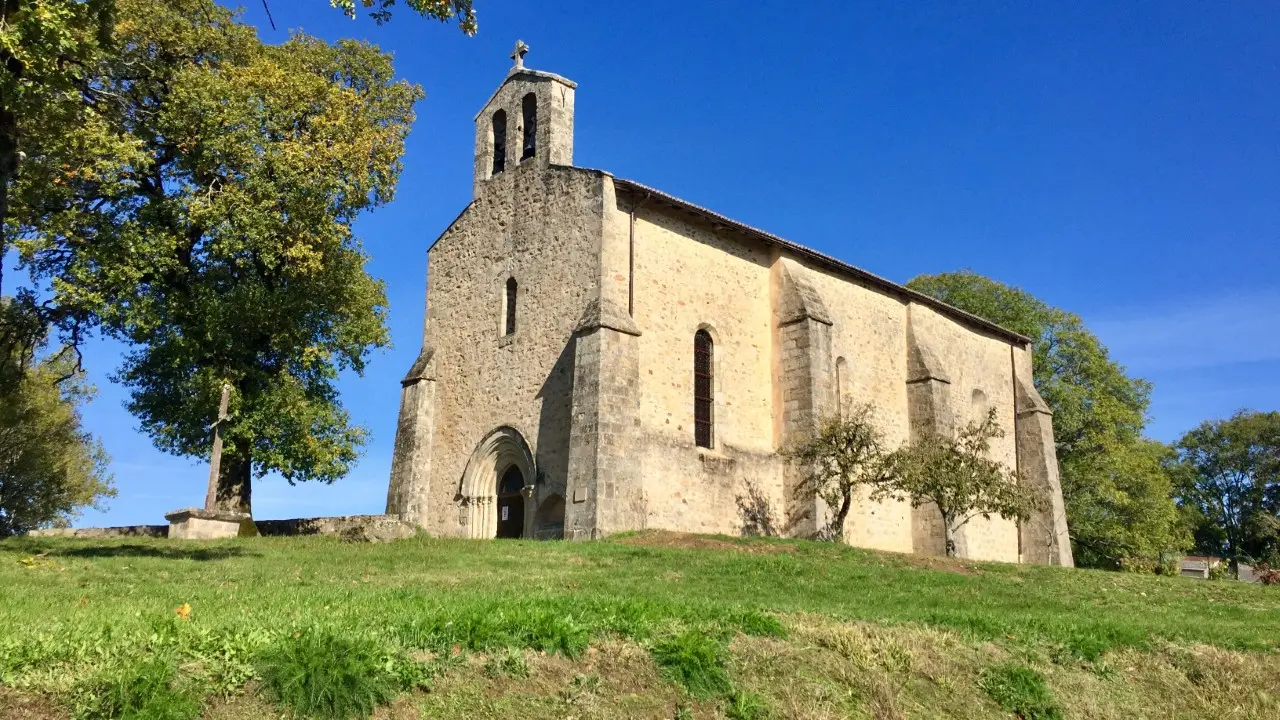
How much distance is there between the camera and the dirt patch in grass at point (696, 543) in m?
20.0

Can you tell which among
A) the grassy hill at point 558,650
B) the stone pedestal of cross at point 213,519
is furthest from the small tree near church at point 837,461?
the stone pedestal of cross at point 213,519

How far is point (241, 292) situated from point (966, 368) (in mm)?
23009

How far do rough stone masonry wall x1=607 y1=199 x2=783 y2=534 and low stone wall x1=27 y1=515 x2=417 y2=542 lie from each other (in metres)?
5.63

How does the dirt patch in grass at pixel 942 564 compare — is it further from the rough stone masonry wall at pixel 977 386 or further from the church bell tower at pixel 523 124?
the church bell tower at pixel 523 124

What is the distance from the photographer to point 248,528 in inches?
918

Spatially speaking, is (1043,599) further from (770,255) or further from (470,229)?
(470,229)

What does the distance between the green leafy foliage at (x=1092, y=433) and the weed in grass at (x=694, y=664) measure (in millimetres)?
33583

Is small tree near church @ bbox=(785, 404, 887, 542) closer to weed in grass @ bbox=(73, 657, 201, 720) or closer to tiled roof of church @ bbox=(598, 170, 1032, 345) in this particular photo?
tiled roof of church @ bbox=(598, 170, 1032, 345)

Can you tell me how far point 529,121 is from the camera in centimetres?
2647

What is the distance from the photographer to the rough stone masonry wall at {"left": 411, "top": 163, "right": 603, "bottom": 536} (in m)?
23.7

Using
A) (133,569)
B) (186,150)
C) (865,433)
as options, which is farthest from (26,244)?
(865,433)

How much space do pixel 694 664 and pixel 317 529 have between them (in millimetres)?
17339

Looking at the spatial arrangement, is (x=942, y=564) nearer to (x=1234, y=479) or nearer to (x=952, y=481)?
(x=952, y=481)

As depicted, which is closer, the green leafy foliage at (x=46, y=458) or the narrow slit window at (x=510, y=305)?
the narrow slit window at (x=510, y=305)
